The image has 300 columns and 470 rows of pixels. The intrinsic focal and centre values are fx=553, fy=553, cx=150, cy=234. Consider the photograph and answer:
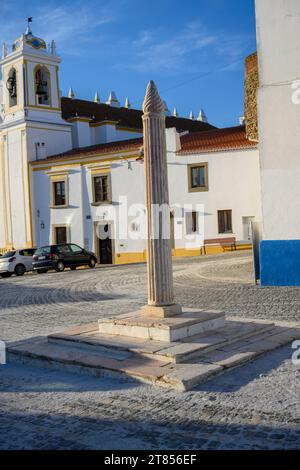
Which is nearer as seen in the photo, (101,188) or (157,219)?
(157,219)

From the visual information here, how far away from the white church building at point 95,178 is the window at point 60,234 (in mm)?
61

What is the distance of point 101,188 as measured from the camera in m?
31.2

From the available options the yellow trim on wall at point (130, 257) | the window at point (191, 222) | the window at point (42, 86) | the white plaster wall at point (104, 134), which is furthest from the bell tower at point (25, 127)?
the window at point (191, 222)

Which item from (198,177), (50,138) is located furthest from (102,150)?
(198,177)

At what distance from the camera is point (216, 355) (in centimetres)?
650

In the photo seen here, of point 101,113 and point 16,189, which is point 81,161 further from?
point 101,113

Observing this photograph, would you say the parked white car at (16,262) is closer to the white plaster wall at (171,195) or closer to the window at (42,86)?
the white plaster wall at (171,195)

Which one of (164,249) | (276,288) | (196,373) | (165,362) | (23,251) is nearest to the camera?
(196,373)

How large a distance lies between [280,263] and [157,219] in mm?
5988

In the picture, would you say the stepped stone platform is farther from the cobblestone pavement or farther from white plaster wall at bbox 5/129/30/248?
white plaster wall at bbox 5/129/30/248
